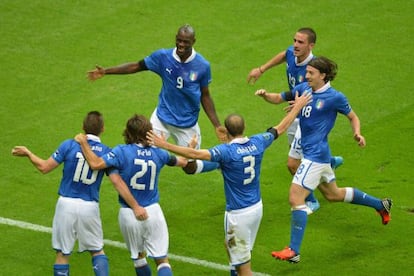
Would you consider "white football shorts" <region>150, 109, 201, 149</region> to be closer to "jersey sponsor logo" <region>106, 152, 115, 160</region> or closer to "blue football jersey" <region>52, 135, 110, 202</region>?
"blue football jersey" <region>52, 135, 110, 202</region>

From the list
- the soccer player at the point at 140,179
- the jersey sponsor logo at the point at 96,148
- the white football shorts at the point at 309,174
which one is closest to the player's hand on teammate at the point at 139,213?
the soccer player at the point at 140,179

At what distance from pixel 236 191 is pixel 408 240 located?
3267mm

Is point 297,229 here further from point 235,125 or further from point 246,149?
point 235,125

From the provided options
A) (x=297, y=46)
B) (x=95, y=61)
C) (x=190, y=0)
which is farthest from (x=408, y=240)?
(x=190, y=0)

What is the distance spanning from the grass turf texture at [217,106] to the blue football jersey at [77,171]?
1.51 m

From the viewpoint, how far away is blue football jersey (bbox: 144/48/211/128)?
603 inches

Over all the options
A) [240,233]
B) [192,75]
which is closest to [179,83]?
[192,75]

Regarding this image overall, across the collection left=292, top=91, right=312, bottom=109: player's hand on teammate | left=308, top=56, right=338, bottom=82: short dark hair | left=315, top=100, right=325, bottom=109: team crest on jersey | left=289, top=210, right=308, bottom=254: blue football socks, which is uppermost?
left=308, top=56, right=338, bottom=82: short dark hair

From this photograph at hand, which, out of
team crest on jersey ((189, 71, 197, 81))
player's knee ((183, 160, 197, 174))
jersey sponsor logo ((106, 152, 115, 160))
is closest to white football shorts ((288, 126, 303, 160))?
team crest on jersey ((189, 71, 197, 81))

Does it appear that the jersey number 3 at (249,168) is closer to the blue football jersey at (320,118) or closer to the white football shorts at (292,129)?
the blue football jersey at (320,118)

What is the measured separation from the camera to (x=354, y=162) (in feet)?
57.4

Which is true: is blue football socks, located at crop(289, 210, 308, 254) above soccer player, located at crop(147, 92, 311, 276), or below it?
below

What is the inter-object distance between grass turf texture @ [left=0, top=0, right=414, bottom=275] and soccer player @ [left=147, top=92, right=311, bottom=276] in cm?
116

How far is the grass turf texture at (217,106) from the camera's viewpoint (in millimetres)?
14500
